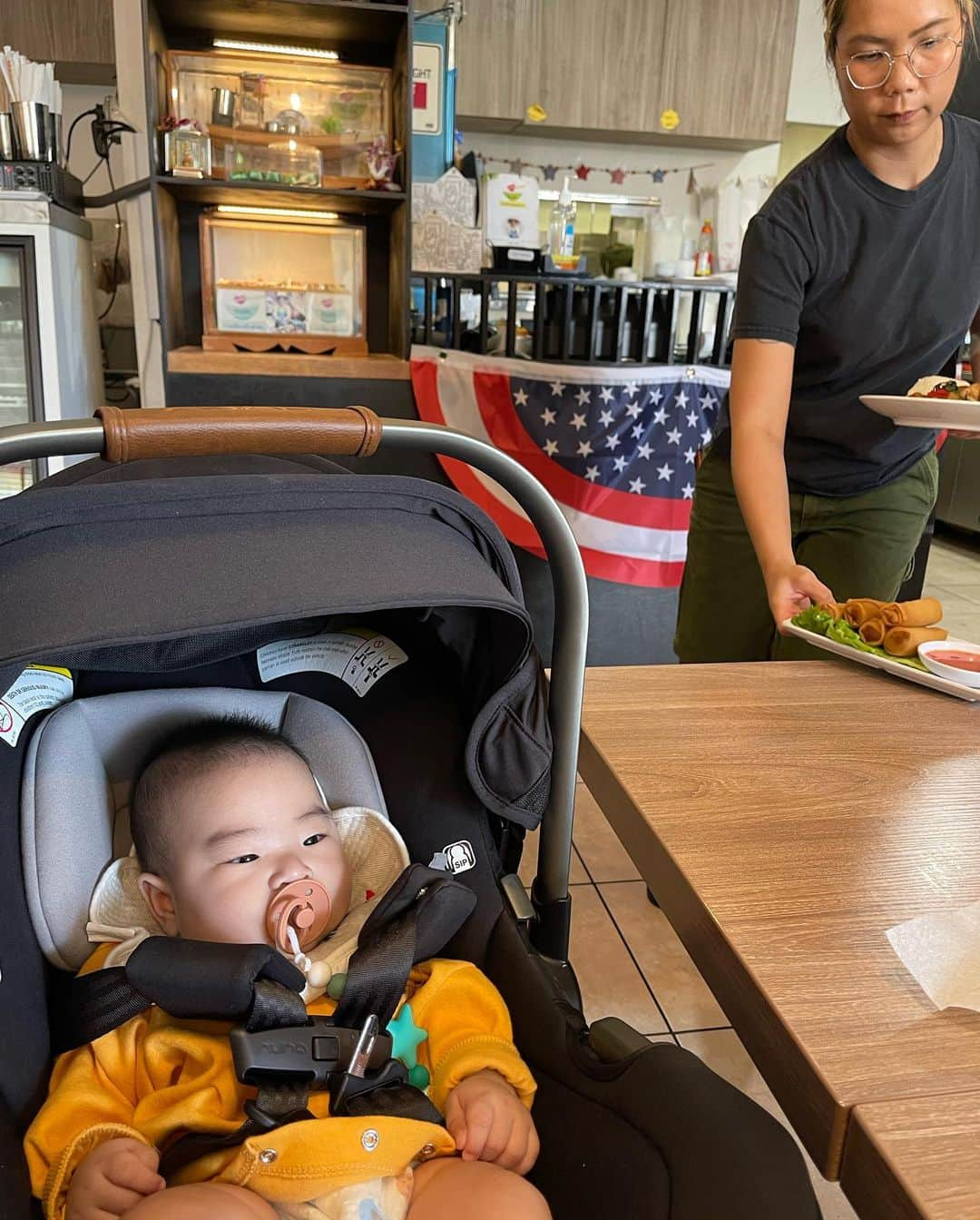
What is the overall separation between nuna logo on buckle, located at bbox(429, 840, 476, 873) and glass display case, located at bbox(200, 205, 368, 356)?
241 centimetres

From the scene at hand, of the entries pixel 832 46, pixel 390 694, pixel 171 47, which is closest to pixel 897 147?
pixel 832 46

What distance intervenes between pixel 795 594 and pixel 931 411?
0.30 m

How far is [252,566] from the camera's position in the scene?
0.78m

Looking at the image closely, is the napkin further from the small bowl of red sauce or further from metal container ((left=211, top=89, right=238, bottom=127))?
metal container ((left=211, top=89, right=238, bottom=127))

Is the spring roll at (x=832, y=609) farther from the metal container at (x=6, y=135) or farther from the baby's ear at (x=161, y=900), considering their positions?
the metal container at (x=6, y=135)

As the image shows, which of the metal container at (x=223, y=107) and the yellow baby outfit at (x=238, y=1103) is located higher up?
the metal container at (x=223, y=107)

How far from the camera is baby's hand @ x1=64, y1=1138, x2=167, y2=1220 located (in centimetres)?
75

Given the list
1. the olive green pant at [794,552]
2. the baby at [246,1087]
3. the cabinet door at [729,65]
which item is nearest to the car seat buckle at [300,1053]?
the baby at [246,1087]

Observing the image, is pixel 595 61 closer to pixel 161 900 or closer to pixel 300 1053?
pixel 161 900

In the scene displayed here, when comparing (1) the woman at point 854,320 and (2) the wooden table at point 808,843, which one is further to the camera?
(1) the woman at point 854,320

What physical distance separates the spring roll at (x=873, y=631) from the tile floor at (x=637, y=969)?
653mm

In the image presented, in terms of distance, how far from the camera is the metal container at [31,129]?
2920 mm

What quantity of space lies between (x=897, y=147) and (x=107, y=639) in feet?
4.23

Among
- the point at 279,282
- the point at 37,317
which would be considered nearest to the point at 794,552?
the point at 279,282
